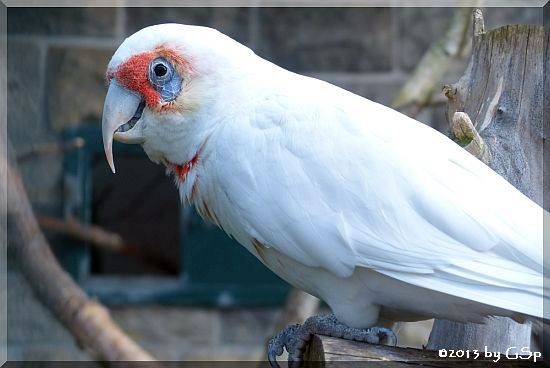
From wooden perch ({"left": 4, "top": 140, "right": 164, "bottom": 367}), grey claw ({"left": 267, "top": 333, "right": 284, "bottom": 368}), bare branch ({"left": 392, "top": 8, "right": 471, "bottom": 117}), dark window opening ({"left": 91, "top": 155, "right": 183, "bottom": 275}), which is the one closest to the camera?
grey claw ({"left": 267, "top": 333, "right": 284, "bottom": 368})

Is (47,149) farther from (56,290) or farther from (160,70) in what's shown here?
(160,70)

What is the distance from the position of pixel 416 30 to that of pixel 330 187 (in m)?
1.58

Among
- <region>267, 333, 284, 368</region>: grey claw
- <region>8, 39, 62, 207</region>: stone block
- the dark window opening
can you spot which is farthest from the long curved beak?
the dark window opening

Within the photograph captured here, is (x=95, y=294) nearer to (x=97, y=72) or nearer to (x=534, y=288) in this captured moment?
(x=97, y=72)

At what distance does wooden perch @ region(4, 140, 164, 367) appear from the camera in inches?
86.8

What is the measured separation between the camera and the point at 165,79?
154 cm

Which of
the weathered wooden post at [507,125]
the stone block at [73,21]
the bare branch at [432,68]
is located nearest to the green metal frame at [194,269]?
the stone block at [73,21]

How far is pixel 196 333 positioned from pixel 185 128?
1452mm

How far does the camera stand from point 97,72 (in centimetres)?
283

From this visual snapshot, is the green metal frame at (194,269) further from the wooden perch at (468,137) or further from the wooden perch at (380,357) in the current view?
the wooden perch at (380,357)

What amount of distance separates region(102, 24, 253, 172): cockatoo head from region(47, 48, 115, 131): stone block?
129 centimetres

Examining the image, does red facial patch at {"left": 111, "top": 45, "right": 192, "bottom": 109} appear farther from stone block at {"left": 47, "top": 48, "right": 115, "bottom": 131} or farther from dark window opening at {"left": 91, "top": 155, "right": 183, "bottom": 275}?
dark window opening at {"left": 91, "top": 155, "right": 183, "bottom": 275}

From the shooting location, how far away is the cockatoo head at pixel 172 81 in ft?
5.05

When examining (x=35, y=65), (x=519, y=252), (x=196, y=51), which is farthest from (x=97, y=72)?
(x=519, y=252)
